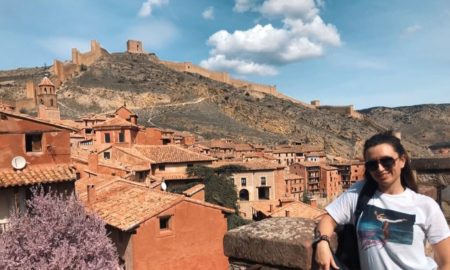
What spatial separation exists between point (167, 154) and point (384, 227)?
32.1 metres

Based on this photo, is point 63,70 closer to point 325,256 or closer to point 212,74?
point 212,74

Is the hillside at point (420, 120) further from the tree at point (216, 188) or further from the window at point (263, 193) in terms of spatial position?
the tree at point (216, 188)

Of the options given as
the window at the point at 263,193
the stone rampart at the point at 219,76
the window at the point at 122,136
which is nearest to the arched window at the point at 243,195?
the window at the point at 263,193

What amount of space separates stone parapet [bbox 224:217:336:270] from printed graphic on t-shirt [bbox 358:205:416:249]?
24 cm

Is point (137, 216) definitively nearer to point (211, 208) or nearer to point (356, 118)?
point (211, 208)

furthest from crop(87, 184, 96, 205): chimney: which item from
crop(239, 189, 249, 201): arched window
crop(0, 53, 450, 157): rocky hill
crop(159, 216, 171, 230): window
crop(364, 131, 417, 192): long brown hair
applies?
crop(0, 53, 450, 157): rocky hill

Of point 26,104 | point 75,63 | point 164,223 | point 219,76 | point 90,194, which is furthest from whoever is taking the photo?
point 219,76

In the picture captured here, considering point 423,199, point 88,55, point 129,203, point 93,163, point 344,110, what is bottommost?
point 129,203

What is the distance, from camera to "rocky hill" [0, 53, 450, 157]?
8488 cm

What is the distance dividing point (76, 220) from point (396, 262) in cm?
1425

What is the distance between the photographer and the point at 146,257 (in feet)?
52.5

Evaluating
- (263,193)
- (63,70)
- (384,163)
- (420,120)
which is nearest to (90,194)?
(384,163)

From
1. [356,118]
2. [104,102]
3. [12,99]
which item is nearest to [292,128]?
[356,118]

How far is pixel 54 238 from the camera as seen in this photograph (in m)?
14.1
